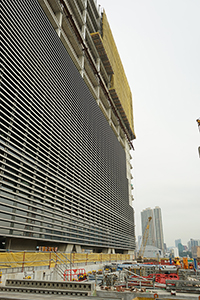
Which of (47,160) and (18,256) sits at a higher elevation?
(47,160)

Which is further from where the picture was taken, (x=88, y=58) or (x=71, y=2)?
(x=88, y=58)

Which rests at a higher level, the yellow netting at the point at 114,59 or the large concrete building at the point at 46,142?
the yellow netting at the point at 114,59

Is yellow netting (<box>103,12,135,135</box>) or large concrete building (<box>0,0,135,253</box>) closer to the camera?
large concrete building (<box>0,0,135,253</box>)

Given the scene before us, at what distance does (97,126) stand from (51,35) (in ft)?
58.2

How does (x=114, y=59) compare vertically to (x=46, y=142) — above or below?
above

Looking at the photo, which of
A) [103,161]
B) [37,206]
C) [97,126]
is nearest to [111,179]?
[103,161]

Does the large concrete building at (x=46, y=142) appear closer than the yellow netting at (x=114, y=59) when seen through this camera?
Yes

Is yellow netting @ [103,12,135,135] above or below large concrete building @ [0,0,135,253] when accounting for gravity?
above

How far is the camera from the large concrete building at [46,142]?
52.1 feet

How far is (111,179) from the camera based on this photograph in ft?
149

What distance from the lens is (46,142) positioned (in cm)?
2044

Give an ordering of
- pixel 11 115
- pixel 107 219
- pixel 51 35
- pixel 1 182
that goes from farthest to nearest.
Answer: pixel 107 219 → pixel 51 35 → pixel 11 115 → pixel 1 182

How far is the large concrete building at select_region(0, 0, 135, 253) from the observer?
15883mm

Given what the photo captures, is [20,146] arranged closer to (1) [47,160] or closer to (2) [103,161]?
(1) [47,160]
